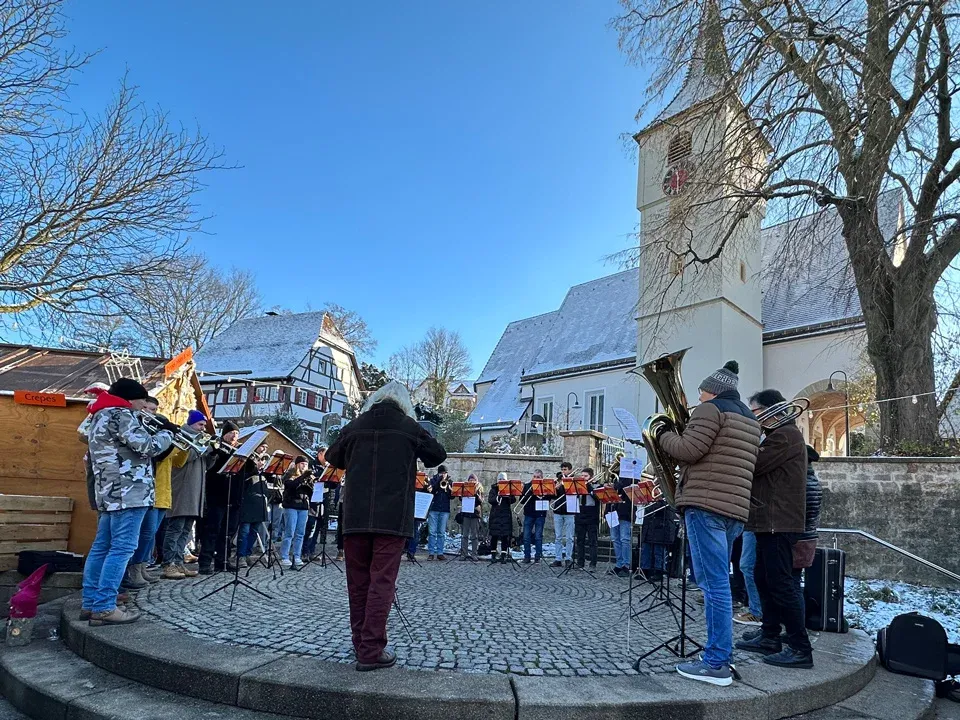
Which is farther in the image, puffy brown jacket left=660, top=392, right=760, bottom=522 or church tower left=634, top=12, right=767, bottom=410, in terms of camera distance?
church tower left=634, top=12, right=767, bottom=410

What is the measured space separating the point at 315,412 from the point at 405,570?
82.7 ft

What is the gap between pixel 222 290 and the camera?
121 feet

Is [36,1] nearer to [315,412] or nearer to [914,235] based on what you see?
[914,235]

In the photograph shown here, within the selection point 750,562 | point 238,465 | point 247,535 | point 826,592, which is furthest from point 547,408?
point 750,562

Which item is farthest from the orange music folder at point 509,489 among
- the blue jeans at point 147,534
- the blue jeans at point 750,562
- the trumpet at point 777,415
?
the trumpet at point 777,415

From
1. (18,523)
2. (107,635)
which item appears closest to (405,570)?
(18,523)

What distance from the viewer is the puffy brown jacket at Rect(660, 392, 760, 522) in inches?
153

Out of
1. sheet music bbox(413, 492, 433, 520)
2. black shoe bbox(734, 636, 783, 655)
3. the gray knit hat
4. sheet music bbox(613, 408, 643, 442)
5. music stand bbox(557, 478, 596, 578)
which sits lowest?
black shoe bbox(734, 636, 783, 655)

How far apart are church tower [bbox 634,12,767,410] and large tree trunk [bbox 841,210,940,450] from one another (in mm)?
2263

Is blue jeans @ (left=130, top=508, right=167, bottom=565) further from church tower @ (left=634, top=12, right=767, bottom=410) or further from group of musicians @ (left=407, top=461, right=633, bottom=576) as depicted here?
church tower @ (left=634, top=12, right=767, bottom=410)

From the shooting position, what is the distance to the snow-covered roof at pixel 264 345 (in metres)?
33.2

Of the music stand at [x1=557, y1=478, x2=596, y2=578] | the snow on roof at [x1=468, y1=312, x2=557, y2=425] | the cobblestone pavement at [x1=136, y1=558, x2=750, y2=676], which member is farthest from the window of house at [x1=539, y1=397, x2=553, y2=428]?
the cobblestone pavement at [x1=136, y1=558, x2=750, y2=676]

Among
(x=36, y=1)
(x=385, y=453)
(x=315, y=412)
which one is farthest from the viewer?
(x=315, y=412)

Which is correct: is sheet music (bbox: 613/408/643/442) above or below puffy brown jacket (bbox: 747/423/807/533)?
above
